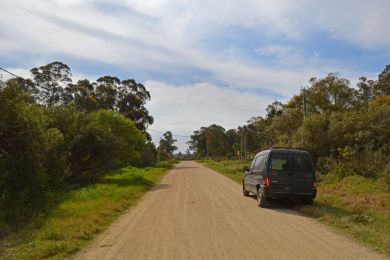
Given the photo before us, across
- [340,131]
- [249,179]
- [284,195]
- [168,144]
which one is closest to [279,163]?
[284,195]

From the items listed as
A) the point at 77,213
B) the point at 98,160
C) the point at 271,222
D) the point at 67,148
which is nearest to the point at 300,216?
the point at 271,222

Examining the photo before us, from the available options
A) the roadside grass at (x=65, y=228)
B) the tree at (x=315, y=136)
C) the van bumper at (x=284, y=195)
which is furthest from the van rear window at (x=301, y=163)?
the tree at (x=315, y=136)

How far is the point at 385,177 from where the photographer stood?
2114cm

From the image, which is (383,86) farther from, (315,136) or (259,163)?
(259,163)

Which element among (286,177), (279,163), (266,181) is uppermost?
(279,163)

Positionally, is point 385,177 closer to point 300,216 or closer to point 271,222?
point 300,216

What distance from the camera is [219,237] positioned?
10.7 m

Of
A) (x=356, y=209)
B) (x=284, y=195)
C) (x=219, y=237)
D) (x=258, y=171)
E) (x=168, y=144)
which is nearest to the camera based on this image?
(x=219, y=237)

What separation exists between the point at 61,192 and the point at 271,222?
487 inches

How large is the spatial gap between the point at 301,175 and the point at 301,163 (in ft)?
1.60

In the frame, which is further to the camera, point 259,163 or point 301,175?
point 259,163

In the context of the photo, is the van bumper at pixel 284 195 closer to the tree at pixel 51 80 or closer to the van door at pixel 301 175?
the van door at pixel 301 175

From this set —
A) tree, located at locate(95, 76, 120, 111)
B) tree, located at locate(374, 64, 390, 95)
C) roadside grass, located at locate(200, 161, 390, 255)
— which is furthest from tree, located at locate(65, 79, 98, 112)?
roadside grass, located at locate(200, 161, 390, 255)

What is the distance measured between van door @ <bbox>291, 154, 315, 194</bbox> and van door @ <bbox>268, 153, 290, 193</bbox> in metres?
0.21
